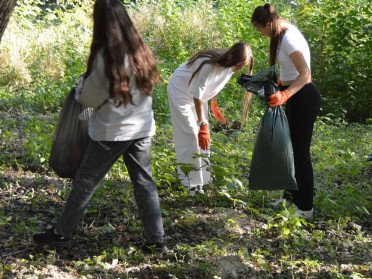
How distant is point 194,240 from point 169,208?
2.03ft

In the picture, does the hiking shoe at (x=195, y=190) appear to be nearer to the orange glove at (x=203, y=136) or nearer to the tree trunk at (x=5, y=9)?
the orange glove at (x=203, y=136)

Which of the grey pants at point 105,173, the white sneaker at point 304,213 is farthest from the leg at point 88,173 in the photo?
the white sneaker at point 304,213

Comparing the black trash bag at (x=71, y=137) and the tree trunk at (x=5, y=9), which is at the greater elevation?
the tree trunk at (x=5, y=9)

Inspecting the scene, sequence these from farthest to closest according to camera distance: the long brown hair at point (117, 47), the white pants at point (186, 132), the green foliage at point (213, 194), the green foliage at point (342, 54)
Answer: the green foliage at point (342, 54) → the white pants at point (186, 132) → the green foliage at point (213, 194) → the long brown hair at point (117, 47)

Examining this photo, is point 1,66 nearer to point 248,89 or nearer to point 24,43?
point 24,43

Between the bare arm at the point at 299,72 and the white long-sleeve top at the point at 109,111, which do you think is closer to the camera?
the white long-sleeve top at the point at 109,111

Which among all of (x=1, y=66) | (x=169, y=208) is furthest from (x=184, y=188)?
(x=1, y=66)

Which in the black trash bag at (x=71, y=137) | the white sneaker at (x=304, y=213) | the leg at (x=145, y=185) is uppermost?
the black trash bag at (x=71, y=137)

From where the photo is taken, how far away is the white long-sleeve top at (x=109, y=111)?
3311 mm

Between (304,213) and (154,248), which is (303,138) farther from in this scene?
(154,248)

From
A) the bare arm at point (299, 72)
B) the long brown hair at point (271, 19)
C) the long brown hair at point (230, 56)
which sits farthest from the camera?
the long brown hair at point (230, 56)

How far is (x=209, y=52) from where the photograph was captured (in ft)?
15.8

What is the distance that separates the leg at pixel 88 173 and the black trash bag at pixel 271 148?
4.57 feet

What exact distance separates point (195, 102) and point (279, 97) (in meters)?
0.83
